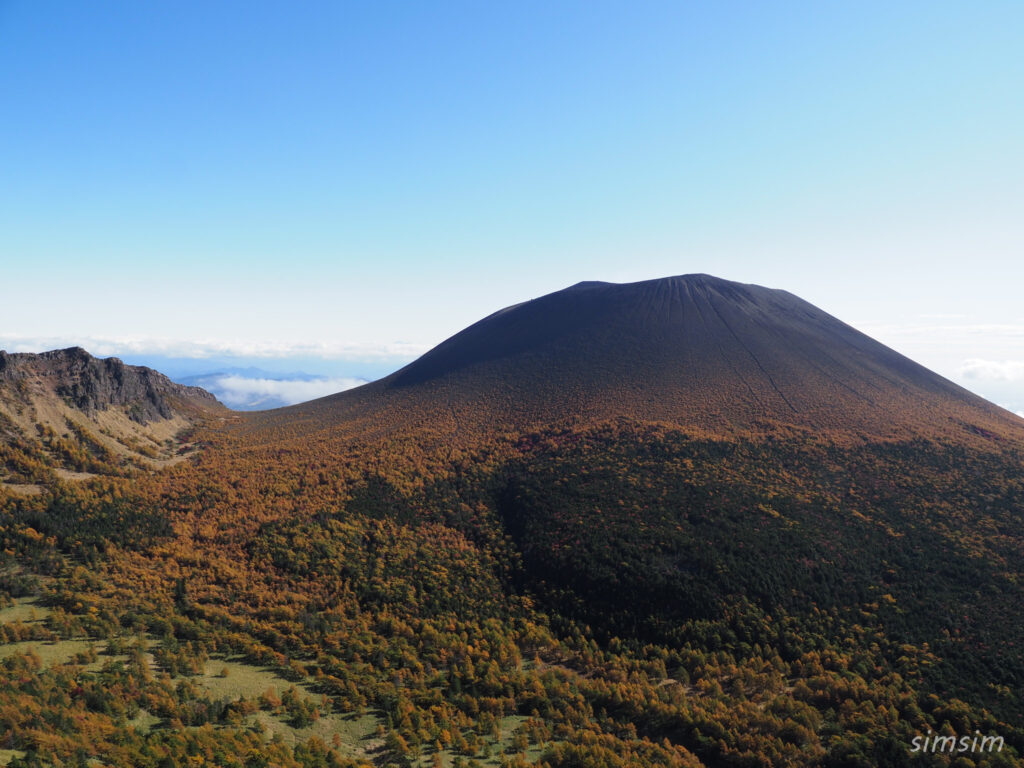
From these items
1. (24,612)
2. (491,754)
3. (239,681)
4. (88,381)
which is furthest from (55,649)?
(88,381)

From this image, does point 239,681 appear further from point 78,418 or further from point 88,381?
point 88,381

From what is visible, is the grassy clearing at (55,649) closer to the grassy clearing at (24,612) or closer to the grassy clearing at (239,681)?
the grassy clearing at (24,612)

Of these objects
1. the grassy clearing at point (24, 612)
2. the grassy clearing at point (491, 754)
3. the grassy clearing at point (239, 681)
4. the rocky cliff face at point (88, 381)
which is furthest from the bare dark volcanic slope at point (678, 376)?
the grassy clearing at point (491, 754)

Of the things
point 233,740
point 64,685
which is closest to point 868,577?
point 233,740

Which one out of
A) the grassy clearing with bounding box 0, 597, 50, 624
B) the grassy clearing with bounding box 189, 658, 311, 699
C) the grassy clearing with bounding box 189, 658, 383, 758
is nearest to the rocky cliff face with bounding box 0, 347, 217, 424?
the grassy clearing with bounding box 0, 597, 50, 624

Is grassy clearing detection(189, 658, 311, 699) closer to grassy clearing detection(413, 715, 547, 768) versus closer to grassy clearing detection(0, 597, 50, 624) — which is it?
grassy clearing detection(413, 715, 547, 768)

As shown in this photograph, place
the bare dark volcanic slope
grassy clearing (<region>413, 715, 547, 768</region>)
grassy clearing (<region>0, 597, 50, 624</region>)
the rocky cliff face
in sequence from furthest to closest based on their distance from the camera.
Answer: the bare dark volcanic slope
the rocky cliff face
grassy clearing (<region>0, 597, 50, 624</region>)
grassy clearing (<region>413, 715, 547, 768</region>)
